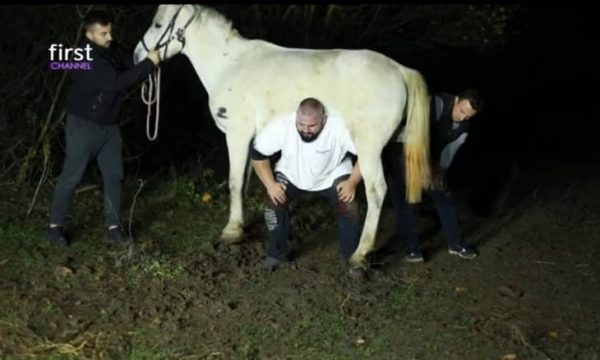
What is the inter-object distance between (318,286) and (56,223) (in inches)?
82.1

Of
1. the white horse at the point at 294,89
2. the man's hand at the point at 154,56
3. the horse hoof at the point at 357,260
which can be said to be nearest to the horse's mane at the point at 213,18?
the white horse at the point at 294,89

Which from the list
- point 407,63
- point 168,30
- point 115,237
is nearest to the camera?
point 115,237

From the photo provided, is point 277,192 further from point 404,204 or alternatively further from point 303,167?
point 404,204

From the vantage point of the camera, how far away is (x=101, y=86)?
5961mm

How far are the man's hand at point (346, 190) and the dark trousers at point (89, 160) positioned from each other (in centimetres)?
170

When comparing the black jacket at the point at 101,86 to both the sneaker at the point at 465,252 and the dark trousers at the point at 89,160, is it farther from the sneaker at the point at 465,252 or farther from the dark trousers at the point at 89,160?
the sneaker at the point at 465,252

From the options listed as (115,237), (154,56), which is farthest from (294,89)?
(115,237)

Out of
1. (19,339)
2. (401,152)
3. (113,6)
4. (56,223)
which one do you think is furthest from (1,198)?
(401,152)

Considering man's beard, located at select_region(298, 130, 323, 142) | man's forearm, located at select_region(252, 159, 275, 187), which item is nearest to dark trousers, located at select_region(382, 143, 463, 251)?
man's beard, located at select_region(298, 130, 323, 142)

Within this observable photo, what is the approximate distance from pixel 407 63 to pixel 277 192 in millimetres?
7392

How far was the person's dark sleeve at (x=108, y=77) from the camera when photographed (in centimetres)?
593

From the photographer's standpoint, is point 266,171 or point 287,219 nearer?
point 266,171

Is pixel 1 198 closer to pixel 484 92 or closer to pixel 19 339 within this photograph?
pixel 19 339

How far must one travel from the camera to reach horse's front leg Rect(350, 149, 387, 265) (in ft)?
20.4
